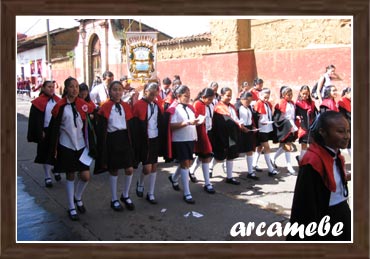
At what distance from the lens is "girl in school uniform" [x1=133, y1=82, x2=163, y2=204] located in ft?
18.2

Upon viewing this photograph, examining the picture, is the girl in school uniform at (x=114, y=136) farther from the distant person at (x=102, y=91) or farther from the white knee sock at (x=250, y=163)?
the white knee sock at (x=250, y=163)

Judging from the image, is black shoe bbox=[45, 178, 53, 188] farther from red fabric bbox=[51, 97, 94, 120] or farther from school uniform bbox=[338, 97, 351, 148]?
school uniform bbox=[338, 97, 351, 148]

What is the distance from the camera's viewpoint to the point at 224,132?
6.30 metres

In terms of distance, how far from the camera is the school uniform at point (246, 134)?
6.72 metres

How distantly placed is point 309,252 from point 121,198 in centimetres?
259

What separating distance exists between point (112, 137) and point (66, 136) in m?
0.54

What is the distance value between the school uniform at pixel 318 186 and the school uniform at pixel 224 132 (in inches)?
117

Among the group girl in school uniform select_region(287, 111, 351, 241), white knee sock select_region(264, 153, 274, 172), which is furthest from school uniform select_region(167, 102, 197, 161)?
girl in school uniform select_region(287, 111, 351, 241)

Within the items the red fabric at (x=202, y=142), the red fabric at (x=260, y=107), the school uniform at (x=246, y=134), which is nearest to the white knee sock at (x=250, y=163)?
the school uniform at (x=246, y=134)

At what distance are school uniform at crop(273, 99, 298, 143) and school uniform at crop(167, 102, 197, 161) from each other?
172cm

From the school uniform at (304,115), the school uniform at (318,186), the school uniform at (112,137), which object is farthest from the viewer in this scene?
the school uniform at (304,115)

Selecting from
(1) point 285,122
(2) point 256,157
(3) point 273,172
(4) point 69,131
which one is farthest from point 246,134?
(4) point 69,131

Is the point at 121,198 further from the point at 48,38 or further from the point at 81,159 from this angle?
the point at 48,38
